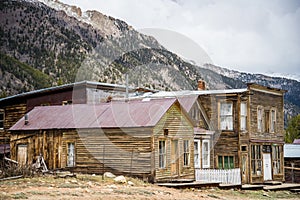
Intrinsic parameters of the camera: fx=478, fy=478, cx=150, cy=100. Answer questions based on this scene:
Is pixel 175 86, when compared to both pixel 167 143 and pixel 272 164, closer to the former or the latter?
pixel 272 164

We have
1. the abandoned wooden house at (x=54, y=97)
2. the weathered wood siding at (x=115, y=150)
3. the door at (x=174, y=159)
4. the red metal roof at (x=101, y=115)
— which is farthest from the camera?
the abandoned wooden house at (x=54, y=97)

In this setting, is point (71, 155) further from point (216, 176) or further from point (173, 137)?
point (216, 176)

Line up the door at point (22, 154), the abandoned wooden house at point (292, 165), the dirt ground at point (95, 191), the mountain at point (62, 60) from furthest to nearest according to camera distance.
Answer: the mountain at point (62, 60)
the abandoned wooden house at point (292, 165)
the door at point (22, 154)
the dirt ground at point (95, 191)

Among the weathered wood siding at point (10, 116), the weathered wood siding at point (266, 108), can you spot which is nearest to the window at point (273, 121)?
the weathered wood siding at point (266, 108)

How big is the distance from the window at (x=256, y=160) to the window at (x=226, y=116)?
7.94 ft

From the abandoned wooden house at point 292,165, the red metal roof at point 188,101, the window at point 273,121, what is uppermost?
the red metal roof at point 188,101

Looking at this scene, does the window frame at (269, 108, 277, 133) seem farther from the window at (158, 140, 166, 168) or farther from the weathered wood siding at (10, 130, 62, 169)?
the weathered wood siding at (10, 130, 62, 169)

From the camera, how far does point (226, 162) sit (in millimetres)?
33719

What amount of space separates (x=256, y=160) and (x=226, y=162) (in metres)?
2.36

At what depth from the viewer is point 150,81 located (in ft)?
351

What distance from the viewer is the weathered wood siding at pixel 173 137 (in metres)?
25.3

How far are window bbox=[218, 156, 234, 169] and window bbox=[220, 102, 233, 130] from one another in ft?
6.91

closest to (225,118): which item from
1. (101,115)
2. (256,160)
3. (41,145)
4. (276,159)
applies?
(256,160)

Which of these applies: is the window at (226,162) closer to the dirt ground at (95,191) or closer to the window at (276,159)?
the window at (276,159)
